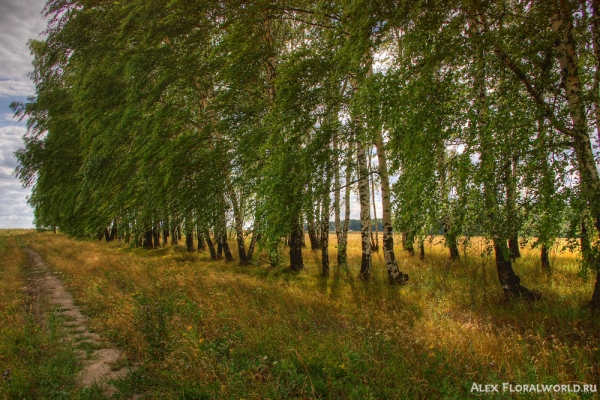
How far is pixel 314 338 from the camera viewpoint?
4.78 m

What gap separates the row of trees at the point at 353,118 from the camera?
177 inches

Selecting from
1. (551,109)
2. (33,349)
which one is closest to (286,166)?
(551,109)

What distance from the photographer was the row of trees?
450 cm

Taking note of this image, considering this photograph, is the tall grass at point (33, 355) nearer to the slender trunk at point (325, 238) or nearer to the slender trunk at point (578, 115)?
the slender trunk at point (325, 238)

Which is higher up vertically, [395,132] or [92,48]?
[92,48]

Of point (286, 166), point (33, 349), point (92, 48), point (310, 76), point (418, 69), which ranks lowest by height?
point (33, 349)

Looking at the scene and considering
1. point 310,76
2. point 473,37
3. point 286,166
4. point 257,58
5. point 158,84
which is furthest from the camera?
point 158,84

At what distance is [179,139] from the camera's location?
928 cm

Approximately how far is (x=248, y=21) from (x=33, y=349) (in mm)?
8212

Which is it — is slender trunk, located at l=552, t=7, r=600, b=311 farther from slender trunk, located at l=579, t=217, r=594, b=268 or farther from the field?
the field

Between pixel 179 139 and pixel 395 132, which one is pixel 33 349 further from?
pixel 395 132

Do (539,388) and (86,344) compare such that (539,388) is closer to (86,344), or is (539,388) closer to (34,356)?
(86,344)

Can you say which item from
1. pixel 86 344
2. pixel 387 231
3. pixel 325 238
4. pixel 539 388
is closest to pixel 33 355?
pixel 86 344

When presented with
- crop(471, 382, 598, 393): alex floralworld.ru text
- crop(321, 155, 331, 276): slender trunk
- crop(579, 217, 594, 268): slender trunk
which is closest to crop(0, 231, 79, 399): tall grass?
crop(471, 382, 598, 393): alex floralworld.ru text
